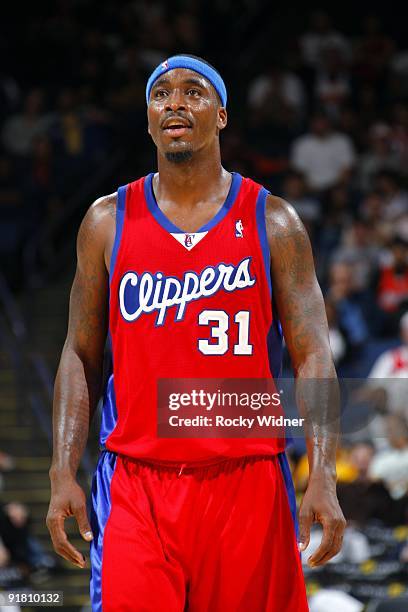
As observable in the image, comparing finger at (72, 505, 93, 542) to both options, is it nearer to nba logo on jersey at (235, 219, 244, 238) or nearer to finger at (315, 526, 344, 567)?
finger at (315, 526, 344, 567)

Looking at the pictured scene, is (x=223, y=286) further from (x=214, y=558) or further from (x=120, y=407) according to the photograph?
(x=214, y=558)

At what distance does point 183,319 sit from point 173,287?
0.37ft

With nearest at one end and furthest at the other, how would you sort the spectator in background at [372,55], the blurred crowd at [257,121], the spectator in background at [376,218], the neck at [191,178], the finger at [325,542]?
the finger at [325,542] < the neck at [191,178] < the spectator in background at [376,218] < the blurred crowd at [257,121] < the spectator in background at [372,55]

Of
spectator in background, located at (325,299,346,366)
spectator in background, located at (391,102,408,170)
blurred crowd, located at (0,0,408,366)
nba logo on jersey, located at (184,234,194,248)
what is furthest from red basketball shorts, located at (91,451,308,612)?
spectator in background, located at (391,102,408,170)

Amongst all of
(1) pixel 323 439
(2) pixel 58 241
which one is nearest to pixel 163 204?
(1) pixel 323 439

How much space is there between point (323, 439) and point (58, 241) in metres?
8.46

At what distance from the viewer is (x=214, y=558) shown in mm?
3836

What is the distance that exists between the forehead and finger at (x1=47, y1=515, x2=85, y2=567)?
4.89 feet

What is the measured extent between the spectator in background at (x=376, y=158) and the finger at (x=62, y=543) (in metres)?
8.44

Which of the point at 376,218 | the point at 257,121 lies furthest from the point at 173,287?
the point at 257,121

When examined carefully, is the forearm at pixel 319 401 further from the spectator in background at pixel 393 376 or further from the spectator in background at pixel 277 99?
the spectator in background at pixel 277 99

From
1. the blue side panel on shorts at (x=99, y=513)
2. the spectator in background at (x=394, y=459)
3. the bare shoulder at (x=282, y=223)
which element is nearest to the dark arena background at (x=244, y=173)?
the spectator in background at (x=394, y=459)

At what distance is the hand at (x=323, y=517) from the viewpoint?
12.1ft

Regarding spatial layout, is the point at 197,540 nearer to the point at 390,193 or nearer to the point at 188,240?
the point at 188,240
